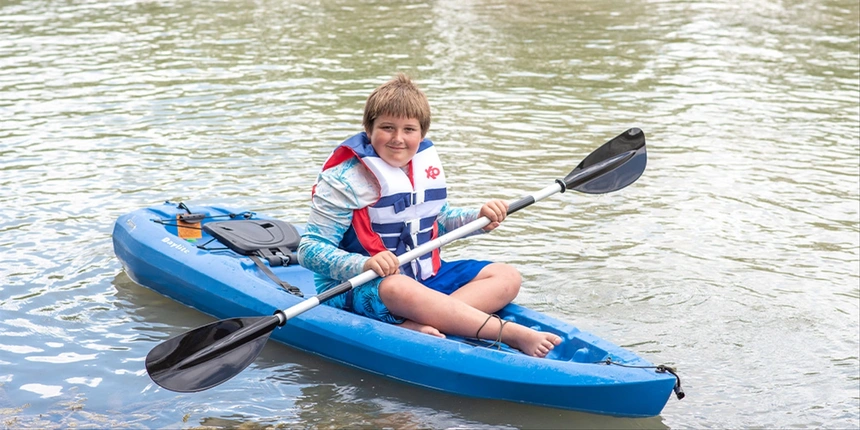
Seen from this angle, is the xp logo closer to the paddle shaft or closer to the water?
the paddle shaft

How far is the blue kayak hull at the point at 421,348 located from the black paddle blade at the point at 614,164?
90 cm

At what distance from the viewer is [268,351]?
4188 millimetres

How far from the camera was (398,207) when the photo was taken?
3916mm

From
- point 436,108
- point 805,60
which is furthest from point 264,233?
point 805,60

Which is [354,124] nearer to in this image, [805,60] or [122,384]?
[122,384]

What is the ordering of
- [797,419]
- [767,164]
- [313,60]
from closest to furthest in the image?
1. [797,419]
2. [767,164]
3. [313,60]

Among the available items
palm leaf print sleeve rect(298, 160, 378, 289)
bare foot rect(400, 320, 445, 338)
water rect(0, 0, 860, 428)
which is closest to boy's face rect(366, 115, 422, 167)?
palm leaf print sleeve rect(298, 160, 378, 289)

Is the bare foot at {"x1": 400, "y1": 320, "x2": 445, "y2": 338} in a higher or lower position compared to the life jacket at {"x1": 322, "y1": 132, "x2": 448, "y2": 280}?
lower

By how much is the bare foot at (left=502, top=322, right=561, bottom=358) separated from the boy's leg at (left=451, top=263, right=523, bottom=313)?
0.19 meters

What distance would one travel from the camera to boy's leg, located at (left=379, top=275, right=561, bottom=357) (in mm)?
3742

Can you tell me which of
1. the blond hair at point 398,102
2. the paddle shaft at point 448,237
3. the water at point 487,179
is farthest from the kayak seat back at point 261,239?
the blond hair at point 398,102

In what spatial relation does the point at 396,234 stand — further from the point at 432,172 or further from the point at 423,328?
the point at 423,328

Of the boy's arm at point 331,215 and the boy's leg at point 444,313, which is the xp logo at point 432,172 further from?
the boy's leg at point 444,313

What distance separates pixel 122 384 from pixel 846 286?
11.2 feet
